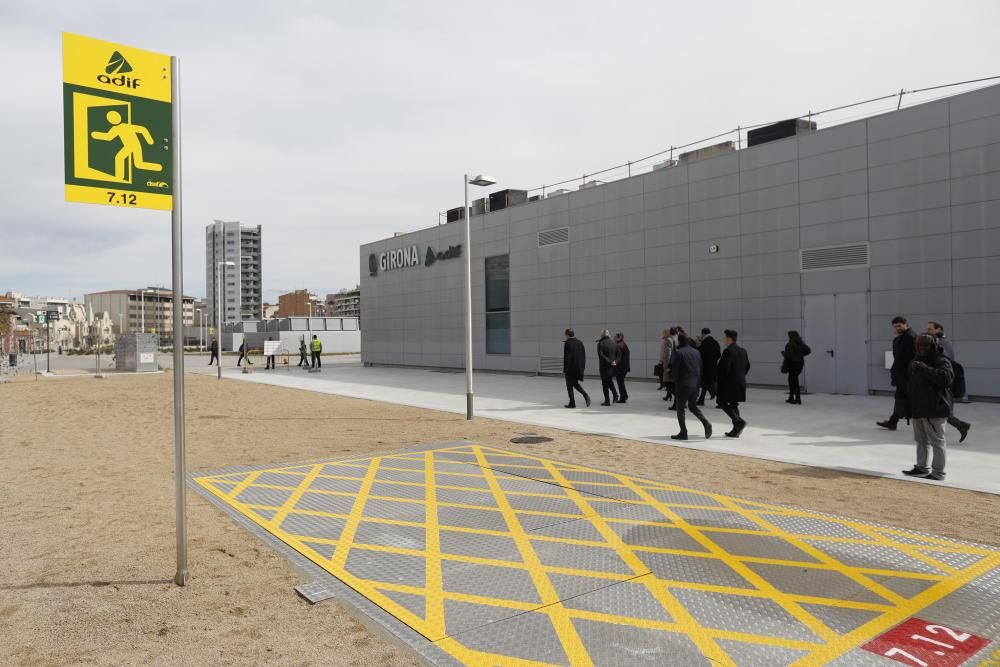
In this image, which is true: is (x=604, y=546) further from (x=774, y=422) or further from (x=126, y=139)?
(x=774, y=422)

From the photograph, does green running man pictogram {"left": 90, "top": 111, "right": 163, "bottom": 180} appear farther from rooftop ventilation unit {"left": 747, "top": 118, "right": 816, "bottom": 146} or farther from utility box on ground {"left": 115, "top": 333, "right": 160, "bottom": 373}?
utility box on ground {"left": 115, "top": 333, "right": 160, "bottom": 373}

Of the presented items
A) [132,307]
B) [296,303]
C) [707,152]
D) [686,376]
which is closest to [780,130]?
[707,152]

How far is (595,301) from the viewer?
79.3 ft

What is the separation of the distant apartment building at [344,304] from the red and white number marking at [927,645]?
169 metres

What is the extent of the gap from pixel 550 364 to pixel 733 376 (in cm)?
1546

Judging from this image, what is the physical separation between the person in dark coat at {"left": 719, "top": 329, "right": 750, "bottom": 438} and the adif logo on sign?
84.1 ft

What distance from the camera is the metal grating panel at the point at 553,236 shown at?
2567 centimetres

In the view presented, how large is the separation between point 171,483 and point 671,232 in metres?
18.0

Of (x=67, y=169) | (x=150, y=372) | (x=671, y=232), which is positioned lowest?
(x=150, y=372)

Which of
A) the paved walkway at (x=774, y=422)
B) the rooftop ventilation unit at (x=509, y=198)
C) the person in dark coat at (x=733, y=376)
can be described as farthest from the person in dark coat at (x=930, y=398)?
the rooftop ventilation unit at (x=509, y=198)

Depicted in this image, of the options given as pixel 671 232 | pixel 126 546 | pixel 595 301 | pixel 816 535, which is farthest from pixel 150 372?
pixel 816 535

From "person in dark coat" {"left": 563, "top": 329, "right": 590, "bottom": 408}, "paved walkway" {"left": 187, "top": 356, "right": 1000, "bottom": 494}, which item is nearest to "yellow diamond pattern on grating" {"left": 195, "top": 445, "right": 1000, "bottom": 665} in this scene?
"paved walkway" {"left": 187, "top": 356, "right": 1000, "bottom": 494}

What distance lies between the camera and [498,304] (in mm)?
29172

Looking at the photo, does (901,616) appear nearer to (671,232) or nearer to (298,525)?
(298,525)
